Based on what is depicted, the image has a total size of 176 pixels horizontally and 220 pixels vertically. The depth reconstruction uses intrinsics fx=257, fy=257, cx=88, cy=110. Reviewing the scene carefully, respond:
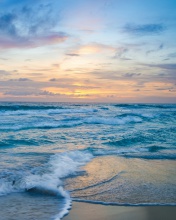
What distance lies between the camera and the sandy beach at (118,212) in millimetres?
4207

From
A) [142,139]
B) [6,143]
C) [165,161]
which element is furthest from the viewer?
[142,139]

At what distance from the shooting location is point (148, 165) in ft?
26.0

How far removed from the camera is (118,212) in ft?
14.6

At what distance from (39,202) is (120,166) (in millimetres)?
3510

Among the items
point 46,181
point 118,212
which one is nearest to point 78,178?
point 46,181

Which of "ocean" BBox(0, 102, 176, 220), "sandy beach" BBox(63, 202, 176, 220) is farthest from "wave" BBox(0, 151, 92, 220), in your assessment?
"sandy beach" BBox(63, 202, 176, 220)

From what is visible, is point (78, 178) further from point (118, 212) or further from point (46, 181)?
point (118, 212)

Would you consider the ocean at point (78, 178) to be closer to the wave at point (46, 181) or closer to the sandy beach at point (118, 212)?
the wave at point (46, 181)

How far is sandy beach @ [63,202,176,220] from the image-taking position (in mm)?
4207

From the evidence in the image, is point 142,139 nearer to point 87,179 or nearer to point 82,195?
point 87,179

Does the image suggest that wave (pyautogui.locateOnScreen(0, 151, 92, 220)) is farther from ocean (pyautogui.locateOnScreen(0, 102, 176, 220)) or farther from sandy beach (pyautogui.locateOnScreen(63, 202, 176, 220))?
sandy beach (pyautogui.locateOnScreen(63, 202, 176, 220))

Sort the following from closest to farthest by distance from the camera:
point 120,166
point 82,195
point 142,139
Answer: point 82,195
point 120,166
point 142,139

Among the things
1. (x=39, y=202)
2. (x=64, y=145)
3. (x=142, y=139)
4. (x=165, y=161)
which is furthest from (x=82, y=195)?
(x=142, y=139)

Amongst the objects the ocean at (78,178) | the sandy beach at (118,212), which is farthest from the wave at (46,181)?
the sandy beach at (118,212)
